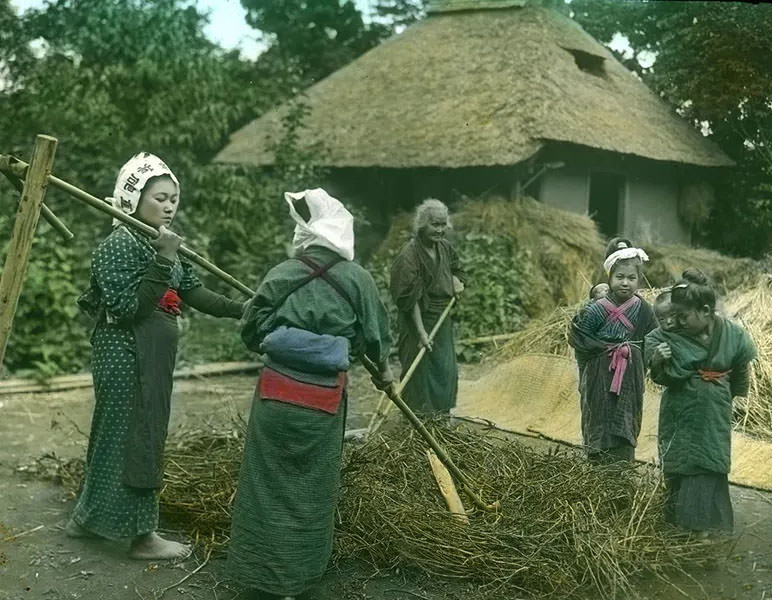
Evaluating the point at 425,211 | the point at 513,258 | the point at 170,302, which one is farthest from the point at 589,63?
the point at 170,302

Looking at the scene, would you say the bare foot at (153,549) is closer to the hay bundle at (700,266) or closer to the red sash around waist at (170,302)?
the red sash around waist at (170,302)

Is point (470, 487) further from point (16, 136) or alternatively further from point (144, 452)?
point (16, 136)

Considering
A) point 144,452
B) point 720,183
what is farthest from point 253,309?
point 720,183

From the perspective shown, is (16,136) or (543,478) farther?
(16,136)

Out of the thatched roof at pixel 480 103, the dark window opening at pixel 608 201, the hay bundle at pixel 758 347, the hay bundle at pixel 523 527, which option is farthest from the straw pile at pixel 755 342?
the dark window opening at pixel 608 201

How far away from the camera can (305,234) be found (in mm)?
3678

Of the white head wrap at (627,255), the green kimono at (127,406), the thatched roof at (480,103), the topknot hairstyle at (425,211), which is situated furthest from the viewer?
the thatched roof at (480,103)

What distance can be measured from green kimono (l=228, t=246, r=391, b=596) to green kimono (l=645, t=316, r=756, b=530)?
156 cm

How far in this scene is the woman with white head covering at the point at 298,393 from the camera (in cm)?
361

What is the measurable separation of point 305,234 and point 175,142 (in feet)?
25.2

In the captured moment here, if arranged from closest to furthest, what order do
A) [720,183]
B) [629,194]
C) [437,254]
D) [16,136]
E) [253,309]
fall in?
[253,309] → [437,254] → [720,183] → [16,136] → [629,194]

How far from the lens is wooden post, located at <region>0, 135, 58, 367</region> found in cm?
315

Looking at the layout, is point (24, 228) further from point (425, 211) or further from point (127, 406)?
point (425, 211)

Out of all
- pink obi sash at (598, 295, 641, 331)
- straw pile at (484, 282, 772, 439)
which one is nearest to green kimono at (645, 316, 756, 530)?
pink obi sash at (598, 295, 641, 331)
